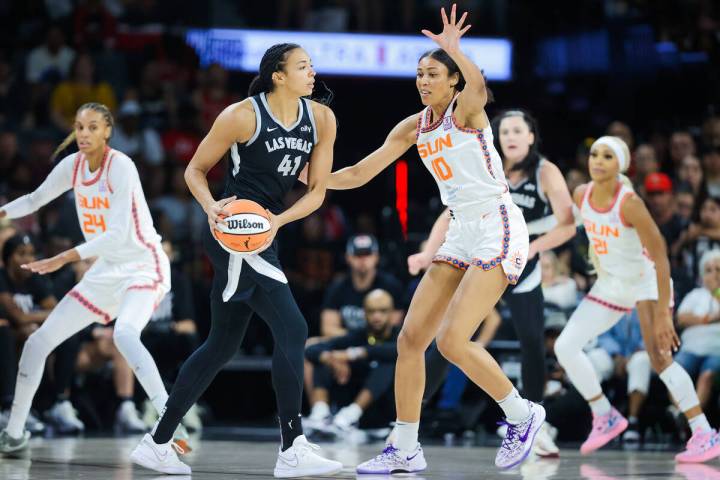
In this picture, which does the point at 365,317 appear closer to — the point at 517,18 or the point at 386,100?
the point at 386,100

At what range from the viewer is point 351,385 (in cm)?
950

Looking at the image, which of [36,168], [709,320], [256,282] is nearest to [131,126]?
[36,168]

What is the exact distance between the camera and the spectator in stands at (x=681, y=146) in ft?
36.3

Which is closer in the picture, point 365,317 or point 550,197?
point 550,197

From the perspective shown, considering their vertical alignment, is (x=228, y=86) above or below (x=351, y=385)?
above

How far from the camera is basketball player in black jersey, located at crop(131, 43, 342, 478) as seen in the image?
17.7ft

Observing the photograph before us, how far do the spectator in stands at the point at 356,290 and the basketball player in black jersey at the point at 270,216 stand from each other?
3986 millimetres

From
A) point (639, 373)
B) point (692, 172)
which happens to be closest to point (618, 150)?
point (639, 373)

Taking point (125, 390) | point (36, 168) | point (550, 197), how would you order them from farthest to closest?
1. point (36, 168)
2. point (125, 390)
3. point (550, 197)

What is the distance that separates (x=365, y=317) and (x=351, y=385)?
56 centimetres

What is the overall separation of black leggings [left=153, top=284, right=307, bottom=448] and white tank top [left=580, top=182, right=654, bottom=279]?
2.26 meters

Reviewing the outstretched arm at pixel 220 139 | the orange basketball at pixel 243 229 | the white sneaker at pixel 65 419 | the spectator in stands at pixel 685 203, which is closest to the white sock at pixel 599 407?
the orange basketball at pixel 243 229

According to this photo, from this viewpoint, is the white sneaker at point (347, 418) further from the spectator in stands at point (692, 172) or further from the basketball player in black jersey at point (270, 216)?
the spectator in stands at point (692, 172)

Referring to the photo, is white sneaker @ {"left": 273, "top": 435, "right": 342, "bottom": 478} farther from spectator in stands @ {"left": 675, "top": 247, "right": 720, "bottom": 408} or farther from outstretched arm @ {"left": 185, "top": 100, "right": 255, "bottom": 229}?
spectator in stands @ {"left": 675, "top": 247, "right": 720, "bottom": 408}
